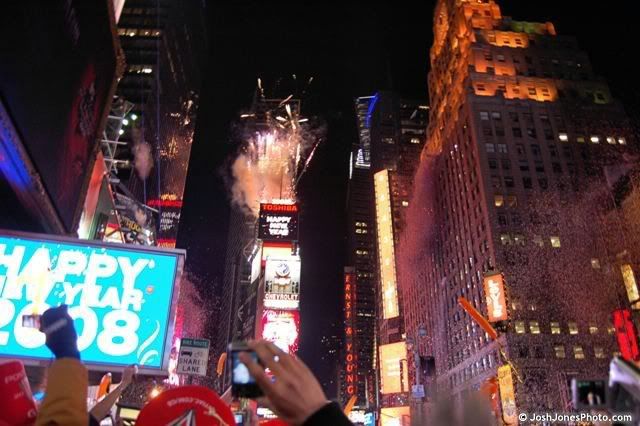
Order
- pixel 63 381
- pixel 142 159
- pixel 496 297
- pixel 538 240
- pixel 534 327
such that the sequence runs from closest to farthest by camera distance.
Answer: pixel 63 381 → pixel 496 297 → pixel 534 327 → pixel 142 159 → pixel 538 240

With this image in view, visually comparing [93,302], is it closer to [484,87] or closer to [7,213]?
[7,213]

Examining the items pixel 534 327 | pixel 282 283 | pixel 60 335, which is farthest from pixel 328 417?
pixel 534 327

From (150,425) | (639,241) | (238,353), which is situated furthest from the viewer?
(639,241)

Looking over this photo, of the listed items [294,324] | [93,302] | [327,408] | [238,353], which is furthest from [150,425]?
[294,324]

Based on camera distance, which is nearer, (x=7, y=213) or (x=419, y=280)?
(x=7, y=213)

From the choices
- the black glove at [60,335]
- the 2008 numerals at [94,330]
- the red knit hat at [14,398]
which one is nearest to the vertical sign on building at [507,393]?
the 2008 numerals at [94,330]

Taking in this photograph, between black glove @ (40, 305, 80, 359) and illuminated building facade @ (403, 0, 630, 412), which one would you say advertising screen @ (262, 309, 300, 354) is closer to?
illuminated building facade @ (403, 0, 630, 412)

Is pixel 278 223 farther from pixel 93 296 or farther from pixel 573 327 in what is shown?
pixel 93 296
